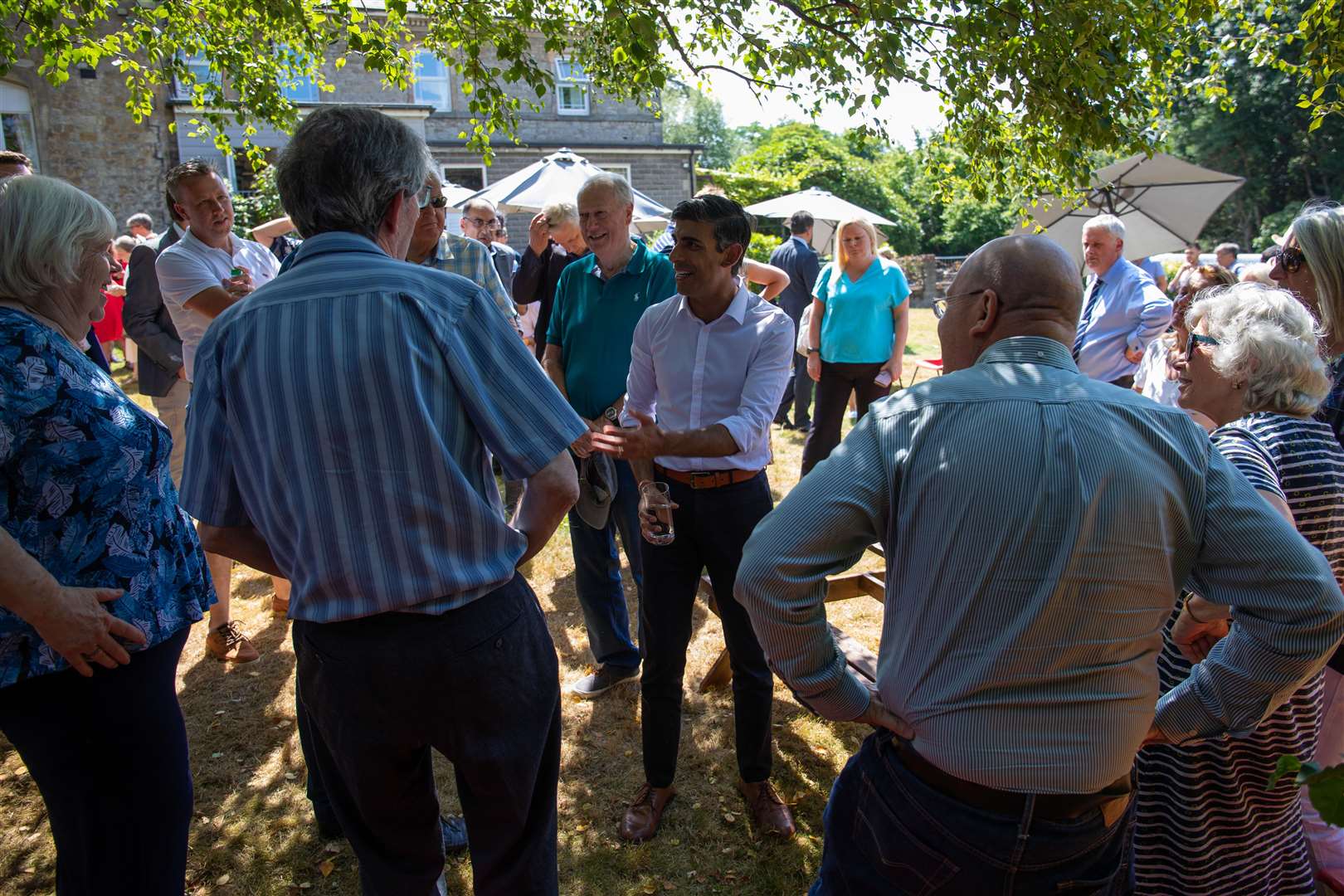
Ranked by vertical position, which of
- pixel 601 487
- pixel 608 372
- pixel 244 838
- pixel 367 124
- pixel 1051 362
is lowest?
pixel 244 838

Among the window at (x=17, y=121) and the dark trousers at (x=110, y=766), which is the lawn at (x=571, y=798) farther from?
the window at (x=17, y=121)

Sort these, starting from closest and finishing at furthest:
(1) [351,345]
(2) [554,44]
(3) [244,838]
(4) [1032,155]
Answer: (1) [351,345] → (3) [244,838] → (4) [1032,155] → (2) [554,44]

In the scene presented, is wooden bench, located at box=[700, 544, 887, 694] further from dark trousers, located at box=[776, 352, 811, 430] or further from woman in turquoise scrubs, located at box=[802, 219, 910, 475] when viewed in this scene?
dark trousers, located at box=[776, 352, 811, 430]

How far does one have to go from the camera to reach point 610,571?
13.0 ft

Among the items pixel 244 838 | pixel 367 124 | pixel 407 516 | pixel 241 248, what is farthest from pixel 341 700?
pixel 241 248

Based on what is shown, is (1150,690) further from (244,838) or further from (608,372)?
(244,838)

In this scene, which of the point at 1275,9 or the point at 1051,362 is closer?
the point at 1051,362

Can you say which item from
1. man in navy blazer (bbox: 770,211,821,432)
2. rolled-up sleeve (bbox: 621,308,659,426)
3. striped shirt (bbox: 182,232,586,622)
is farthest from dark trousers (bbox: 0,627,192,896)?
man in navy blazer (bbox: 770,211,821,432)

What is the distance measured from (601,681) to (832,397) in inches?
123

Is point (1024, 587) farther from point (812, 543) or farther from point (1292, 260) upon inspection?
point (1292, 260)

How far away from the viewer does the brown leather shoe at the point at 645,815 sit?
10.1 ft

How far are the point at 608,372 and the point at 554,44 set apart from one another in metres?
1.93

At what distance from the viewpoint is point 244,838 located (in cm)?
314

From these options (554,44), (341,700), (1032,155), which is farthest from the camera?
A: (554,44)
